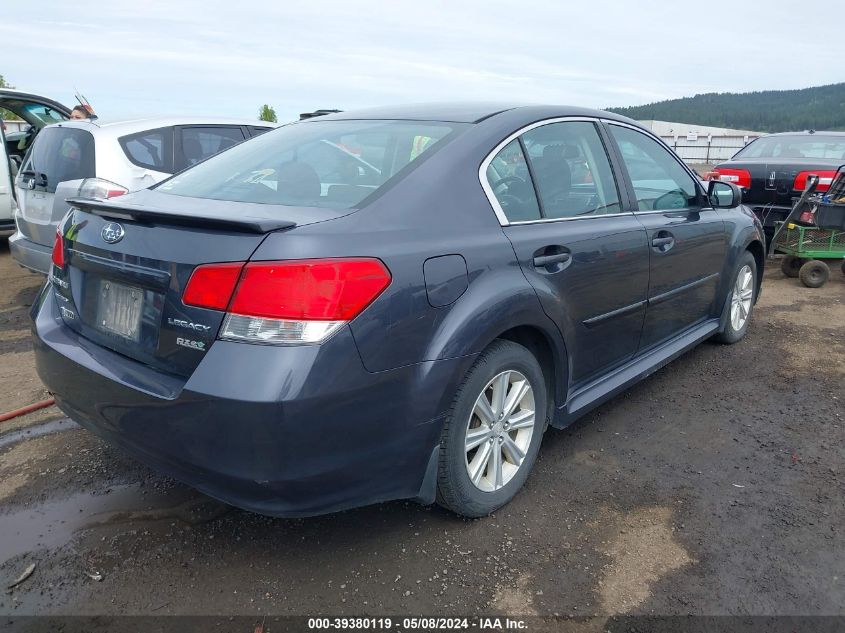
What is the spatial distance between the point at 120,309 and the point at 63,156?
4091mm

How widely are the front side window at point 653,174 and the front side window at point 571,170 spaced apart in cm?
24

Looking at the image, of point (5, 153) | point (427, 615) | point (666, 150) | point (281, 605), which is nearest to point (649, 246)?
point (666, 150)

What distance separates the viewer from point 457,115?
2859 mm

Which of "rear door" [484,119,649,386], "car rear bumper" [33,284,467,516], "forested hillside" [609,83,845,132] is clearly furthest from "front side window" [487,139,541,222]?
"forested hillside" [609,83,845,132]

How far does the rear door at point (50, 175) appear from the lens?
529 centimetres

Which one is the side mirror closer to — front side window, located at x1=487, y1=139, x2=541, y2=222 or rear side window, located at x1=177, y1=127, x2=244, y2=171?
front side window, located at x1=487, y1=139, x2=541, y2=222

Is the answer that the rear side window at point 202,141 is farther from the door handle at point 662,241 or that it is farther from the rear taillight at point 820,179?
the rear taillight at point 820,179

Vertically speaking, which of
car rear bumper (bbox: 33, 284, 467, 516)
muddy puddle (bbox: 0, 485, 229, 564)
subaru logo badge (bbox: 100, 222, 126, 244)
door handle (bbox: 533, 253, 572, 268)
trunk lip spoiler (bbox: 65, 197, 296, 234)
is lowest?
muddy puddle (bbox: 0, 485, 229, 564)

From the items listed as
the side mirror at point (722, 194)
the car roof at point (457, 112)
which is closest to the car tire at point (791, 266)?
the side mirror at point (722, 194)

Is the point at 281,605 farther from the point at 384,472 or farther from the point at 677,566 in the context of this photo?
the point at 677,566

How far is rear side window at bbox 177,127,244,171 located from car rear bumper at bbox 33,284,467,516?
13.1ft

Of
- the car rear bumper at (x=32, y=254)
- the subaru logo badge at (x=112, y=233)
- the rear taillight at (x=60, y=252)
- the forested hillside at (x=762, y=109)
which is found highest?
the forested hillside at (x=762, y=109)

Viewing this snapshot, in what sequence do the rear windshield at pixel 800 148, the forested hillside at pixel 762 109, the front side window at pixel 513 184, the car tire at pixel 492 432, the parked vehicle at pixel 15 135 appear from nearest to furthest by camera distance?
the car tire at pixel 492 432 → the front side window at pixel 513 184 → the parked vehicle at pixel 15 135 → the rear windshield at pixel 800 148 → the forested hillside at pixel 762 109

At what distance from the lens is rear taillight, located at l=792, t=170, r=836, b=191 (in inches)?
285
